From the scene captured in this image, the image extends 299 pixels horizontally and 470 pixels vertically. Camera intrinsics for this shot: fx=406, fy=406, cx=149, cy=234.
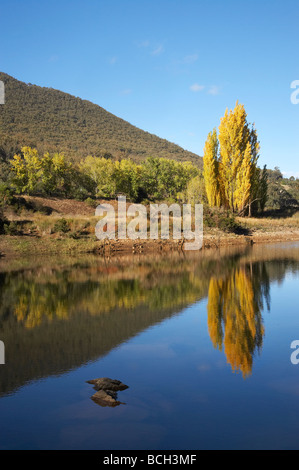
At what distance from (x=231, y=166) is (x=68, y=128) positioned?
86.3 meters

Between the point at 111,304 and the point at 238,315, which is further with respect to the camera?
the point at 111,304

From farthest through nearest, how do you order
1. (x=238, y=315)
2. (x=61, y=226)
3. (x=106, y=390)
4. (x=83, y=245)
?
(x=61, y=226), (x=83, y=245), (x=238, y=315), (x=106, y=390)

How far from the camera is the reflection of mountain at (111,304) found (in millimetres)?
8695

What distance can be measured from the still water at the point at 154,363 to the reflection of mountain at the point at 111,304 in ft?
0.14

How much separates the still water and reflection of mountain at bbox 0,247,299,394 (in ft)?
0.14

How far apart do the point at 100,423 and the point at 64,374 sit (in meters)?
2.12

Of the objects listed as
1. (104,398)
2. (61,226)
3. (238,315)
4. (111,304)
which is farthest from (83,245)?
(104,398)

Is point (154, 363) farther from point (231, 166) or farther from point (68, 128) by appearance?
point (68, 128)

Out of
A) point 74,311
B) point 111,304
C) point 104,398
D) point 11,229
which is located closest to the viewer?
point 104,398

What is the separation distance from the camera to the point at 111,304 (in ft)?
44.0

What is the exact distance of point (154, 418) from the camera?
5895 millimetres

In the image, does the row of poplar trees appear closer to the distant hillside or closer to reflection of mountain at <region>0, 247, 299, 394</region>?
reflection of mountain at <region>0, 247, 299, 394</region>

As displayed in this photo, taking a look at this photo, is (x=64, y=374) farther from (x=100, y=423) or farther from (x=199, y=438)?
(x=199, y=438)

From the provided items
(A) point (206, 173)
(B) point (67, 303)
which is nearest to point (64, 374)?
(B) point (67, 303)
